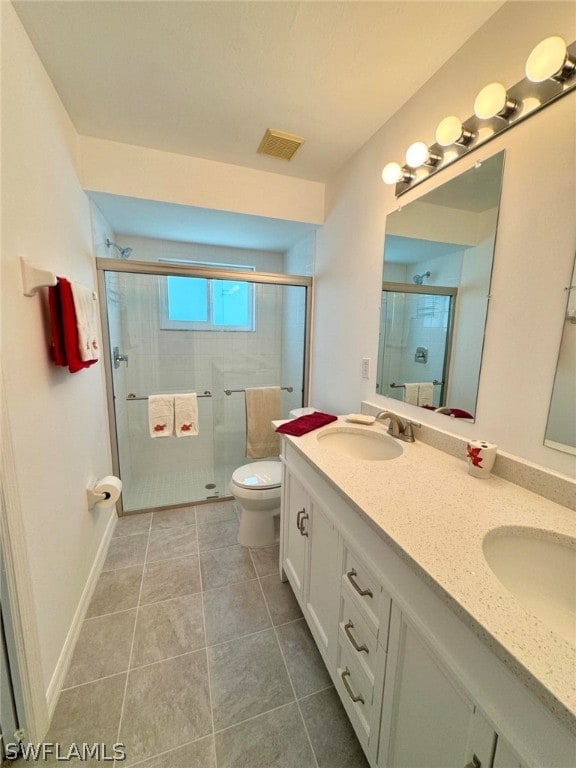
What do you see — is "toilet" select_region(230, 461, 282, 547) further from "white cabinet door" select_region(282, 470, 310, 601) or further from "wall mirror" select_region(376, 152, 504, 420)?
"wall mirror" select_region(376, 152, 504, 420)

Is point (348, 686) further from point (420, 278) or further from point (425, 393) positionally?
point (420, 278)

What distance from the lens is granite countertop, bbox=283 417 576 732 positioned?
0.45 meters

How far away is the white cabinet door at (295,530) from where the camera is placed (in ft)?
4.25

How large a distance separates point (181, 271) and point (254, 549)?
6.42 feet

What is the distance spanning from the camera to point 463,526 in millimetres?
749

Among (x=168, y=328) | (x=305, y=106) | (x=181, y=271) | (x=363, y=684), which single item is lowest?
(x=363, y=684)

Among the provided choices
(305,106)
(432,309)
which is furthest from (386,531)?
(305,106)

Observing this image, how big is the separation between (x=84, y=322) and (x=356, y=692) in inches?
66.7

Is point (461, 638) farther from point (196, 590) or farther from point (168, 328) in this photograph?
point (168, 328)

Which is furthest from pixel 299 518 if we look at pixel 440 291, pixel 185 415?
pixel 185 415

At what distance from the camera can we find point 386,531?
73 centimetres

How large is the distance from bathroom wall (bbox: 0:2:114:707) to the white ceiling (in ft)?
0.58

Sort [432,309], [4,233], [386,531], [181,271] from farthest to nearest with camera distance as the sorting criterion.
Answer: [181,271] < [432,309] < [4,233] < [386,531]

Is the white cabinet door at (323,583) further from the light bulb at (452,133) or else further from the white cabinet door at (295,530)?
the light bulb at (452,133)
